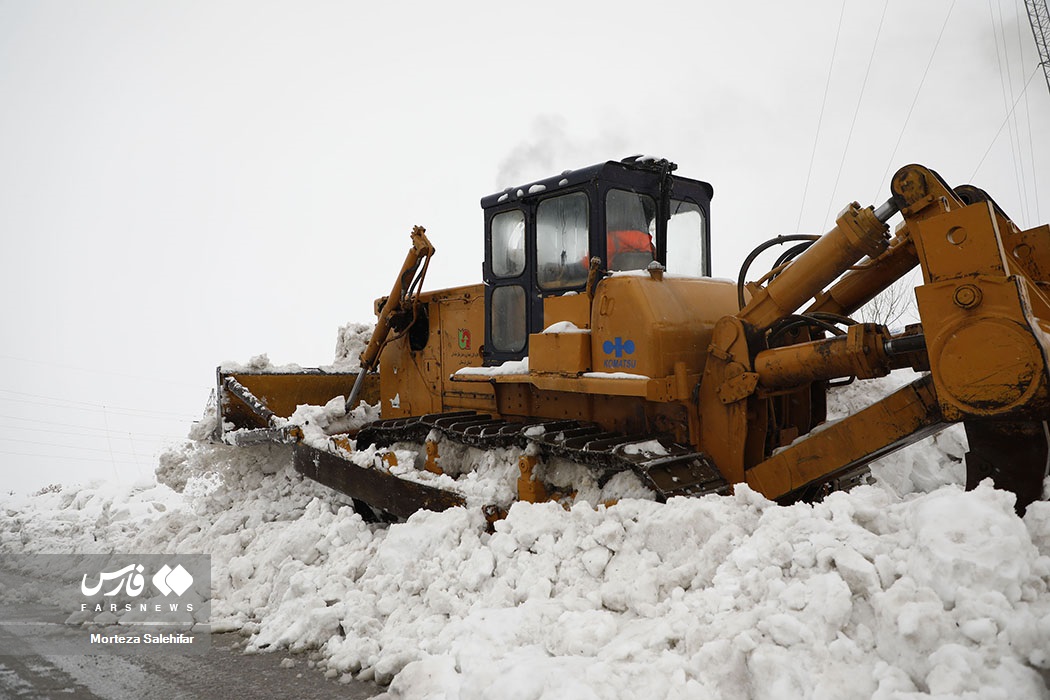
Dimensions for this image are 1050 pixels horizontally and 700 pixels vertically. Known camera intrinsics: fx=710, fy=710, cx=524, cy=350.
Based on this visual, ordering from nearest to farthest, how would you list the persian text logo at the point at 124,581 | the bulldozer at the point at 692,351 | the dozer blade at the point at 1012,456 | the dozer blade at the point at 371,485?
the dozer blade at the point at 1012,456, the bulldozer at the point at 692,351, the dozer blade at the point at 371,485, the persian text logo at the point at 124,581

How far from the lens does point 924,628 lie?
2451mm

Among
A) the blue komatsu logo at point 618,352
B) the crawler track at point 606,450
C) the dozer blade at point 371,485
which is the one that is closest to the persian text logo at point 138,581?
the dozer blade at point 371,485

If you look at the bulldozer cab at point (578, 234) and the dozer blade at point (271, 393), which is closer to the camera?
the bulldozer cab at point (578, 234)

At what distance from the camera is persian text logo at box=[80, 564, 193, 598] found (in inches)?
214

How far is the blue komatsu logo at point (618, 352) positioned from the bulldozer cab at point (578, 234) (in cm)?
60

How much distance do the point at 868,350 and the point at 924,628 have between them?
6.16 ft

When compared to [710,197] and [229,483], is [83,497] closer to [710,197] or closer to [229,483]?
[229,483]

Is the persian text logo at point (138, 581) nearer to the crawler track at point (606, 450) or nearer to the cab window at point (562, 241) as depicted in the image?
the crawler track at point (606, 450)

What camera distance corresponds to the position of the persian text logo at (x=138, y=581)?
544cm

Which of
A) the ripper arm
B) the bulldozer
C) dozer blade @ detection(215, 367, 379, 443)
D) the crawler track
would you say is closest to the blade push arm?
the bulldozer

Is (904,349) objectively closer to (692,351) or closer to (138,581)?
(692,351)

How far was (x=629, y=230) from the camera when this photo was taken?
5.43 metres

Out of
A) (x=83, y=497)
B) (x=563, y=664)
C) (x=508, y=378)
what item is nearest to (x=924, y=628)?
(x=563, y=664)

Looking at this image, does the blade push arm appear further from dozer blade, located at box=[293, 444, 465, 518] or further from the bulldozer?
dozer blade, located at box=[293, 444, 465, 518]
